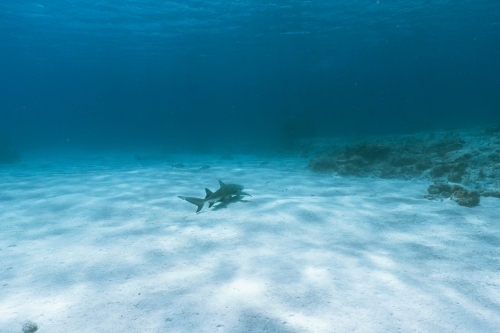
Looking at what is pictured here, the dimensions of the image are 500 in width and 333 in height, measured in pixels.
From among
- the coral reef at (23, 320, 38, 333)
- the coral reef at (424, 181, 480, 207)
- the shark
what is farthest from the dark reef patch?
the coral reef at (23, 320, 38, 333)

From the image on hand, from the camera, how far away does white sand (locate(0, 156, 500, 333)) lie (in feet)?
9.46

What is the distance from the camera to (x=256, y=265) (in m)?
3.98

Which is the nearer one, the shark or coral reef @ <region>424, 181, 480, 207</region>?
coral reef @ <region>424, 181, 480, 207</region>

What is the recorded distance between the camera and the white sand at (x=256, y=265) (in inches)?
113

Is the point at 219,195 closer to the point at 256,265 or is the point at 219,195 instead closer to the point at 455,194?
the point at 256,265

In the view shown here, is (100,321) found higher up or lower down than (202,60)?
lower down

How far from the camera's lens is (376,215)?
5.91m

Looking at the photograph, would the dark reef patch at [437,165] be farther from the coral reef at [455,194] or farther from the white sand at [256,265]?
the white sand at [256,265]

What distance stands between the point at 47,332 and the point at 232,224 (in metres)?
3.39

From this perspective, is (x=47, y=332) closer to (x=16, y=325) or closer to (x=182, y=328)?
(x=16, y=325)

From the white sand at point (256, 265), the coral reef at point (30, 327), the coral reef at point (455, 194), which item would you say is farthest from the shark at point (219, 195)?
the coral reef at point (455, 194)

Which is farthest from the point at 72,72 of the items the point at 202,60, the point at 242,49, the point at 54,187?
the point at 54,187

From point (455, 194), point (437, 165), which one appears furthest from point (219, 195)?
point (437, 165)

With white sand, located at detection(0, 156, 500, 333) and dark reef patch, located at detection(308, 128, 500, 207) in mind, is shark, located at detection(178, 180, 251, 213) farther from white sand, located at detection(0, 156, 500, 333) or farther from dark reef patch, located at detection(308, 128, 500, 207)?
dark reef patch, located at detection(308, 128, 500, 207)
